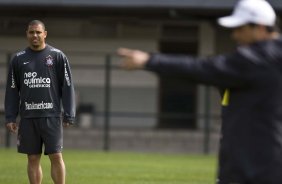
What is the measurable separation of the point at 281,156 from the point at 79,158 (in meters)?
15.0

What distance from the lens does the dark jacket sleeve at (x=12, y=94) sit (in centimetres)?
1103

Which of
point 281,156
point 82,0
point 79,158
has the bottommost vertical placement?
point 79,158

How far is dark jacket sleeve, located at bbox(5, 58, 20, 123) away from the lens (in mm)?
11031

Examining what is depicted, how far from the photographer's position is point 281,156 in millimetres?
5812

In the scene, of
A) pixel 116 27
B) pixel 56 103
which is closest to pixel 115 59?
pixel 116 27

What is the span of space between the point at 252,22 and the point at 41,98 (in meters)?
5.43

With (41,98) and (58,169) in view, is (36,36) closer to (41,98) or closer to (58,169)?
(41,98)

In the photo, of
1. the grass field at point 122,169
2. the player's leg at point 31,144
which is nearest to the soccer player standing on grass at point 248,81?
the player's leg at point 31,144

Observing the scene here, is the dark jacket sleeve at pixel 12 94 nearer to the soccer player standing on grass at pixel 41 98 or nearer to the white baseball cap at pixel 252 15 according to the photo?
the soccer player standing on grass at pixel 41 98

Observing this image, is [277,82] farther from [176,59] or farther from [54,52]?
[54,52]

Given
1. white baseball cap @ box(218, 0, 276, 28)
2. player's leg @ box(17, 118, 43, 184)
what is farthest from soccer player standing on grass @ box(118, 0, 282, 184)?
player's leg @ box(17, 118, 43, 184)

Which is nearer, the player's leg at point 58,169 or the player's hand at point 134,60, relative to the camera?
the player's hand at point 134,60

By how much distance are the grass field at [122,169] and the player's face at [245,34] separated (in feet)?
27.7

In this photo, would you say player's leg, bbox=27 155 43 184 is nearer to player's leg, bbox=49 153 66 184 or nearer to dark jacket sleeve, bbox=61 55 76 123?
player's leg, bbox=49 153 66 184
